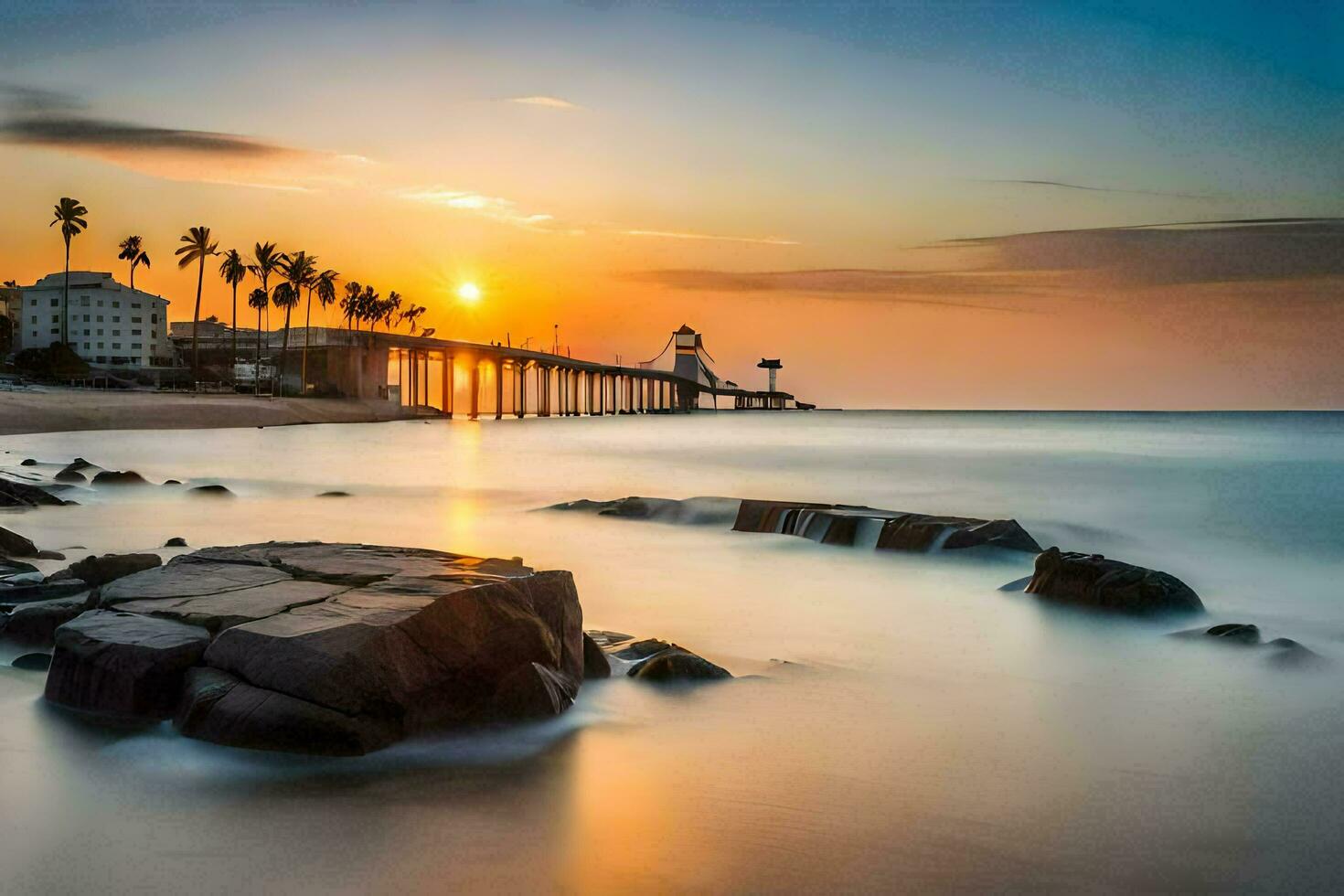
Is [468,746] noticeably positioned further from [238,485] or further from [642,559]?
[238,485]

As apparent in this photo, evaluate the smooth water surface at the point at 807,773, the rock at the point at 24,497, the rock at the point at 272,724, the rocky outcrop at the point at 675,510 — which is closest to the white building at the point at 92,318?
the rock at the point at 24,497

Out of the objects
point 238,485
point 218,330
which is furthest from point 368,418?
point 238,485

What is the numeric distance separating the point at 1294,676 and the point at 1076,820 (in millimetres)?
3689

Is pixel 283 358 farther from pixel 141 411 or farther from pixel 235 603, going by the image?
pixel 235 603

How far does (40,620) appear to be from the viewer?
6.34m

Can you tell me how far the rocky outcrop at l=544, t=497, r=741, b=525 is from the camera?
53.1 feet

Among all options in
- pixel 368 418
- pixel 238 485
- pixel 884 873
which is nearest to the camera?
pixel 884 873

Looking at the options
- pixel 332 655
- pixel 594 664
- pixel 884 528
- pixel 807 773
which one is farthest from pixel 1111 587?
pixel 332 655

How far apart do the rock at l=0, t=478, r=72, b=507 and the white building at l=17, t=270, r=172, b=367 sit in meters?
104

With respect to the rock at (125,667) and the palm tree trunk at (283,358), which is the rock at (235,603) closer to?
the rock at (125,667)

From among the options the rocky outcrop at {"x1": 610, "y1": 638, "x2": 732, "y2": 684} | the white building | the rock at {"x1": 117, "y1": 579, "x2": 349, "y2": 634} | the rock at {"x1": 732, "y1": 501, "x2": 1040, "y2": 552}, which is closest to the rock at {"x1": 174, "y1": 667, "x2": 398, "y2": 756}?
the rock at {"x1": 117, "y1": 579, "x2": 349, "y2": 634}

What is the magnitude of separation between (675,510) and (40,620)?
437 inches

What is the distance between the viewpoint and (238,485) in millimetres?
23109

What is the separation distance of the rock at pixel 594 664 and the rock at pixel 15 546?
646 cm
